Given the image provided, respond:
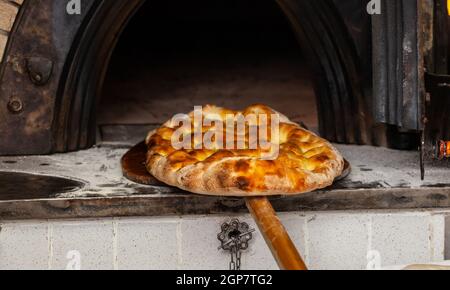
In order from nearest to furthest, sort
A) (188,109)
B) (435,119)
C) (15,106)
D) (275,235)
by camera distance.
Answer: (275,235) < (435,119) < (15,106) < (188,109)

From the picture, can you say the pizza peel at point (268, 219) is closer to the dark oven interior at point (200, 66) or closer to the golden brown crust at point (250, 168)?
the golden brown crust at point (250, 168)

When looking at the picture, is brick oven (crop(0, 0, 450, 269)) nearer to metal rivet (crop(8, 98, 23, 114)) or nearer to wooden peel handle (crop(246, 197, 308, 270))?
metal rivet (crop(8, 98, 23, 114))

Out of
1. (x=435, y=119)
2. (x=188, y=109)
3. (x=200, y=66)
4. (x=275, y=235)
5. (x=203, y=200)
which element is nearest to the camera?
(x=275, y=235)

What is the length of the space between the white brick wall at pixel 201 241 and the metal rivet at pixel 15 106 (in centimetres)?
62

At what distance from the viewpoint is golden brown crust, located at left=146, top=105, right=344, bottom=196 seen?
81.0 inches

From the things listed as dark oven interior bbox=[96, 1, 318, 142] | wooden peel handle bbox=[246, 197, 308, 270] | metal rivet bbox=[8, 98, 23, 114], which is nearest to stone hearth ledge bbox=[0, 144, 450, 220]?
wooden peel handle bbox=[246, 197, 308, 270]

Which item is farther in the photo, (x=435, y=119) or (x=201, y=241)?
(x=435, y=119)

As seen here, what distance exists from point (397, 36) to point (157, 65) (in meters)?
2.12

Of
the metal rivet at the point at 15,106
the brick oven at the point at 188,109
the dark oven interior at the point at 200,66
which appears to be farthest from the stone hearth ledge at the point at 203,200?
the dark oven interior at the point at 200,66

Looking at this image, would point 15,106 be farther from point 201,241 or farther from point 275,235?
point 275,235

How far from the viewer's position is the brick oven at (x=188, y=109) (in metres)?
2.22

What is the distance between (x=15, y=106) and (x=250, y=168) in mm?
1025

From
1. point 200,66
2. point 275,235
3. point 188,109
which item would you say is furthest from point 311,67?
Answer: point 200,66

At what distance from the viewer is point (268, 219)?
77.4 inches
